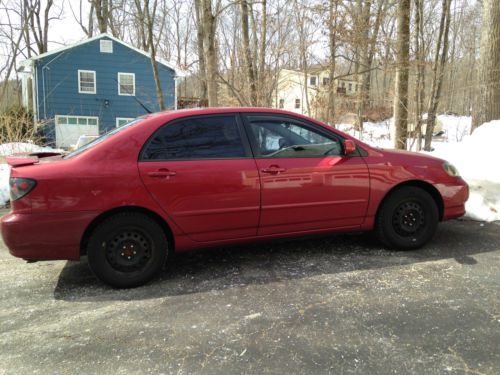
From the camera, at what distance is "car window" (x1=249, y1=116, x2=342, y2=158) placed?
4.12m

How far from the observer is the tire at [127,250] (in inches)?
143

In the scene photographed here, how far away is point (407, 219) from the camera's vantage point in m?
4.53

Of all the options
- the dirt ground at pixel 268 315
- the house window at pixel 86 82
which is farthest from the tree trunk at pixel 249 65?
the house window at pixel 86 82

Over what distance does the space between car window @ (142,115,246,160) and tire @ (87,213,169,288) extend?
619 millimetres

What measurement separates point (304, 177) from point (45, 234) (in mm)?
2381

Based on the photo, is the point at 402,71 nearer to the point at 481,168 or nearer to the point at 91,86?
the point at 481,168

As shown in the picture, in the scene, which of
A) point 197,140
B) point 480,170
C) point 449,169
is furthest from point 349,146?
point 480,170

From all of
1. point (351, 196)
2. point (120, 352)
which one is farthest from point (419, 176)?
point (120, 352)

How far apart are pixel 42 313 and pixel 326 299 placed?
2291mm

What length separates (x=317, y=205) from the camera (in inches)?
166

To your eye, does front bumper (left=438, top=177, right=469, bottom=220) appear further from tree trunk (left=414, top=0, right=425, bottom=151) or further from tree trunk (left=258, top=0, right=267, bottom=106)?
tree trunk (left=258, top=0, right=267, bottom=106)

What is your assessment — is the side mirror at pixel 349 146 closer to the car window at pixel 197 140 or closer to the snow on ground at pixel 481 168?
the car window at pixel 197 140

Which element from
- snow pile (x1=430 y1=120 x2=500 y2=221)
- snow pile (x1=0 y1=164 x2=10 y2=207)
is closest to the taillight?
snow pile (x1=0 y1=164 x2=10 y2=207)

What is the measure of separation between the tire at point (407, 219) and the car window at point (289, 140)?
0.83m
